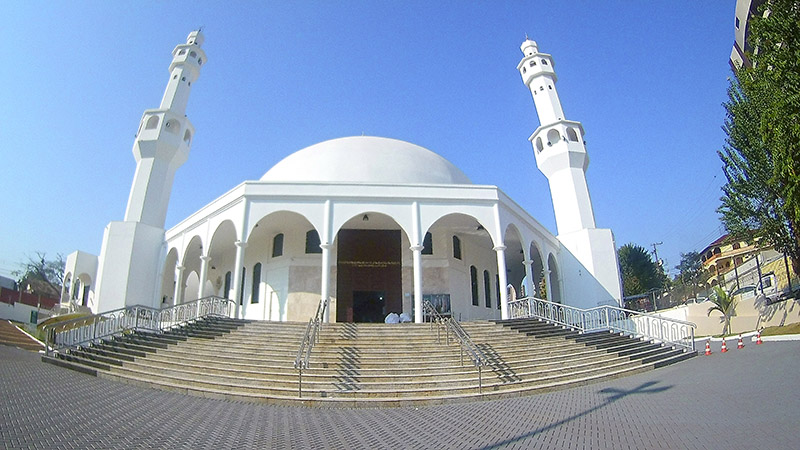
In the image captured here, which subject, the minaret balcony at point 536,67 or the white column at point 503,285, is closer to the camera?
the white column at point 503,285

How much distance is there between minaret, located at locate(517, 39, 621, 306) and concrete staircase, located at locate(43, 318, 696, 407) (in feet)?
26.3

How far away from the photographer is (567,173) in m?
23.9

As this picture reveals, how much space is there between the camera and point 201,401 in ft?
27.5

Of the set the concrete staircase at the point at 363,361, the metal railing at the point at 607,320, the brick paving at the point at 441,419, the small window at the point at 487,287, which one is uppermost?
the small window at the point at 487,287

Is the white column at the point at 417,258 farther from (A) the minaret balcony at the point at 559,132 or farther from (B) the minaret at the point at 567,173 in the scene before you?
(A) the minaret balcony at the point at 559,132

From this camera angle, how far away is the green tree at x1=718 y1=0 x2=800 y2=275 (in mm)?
10961

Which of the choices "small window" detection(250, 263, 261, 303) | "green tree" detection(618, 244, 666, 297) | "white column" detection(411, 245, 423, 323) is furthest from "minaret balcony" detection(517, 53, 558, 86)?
"green tree" detection(618, 244, 666, 297)

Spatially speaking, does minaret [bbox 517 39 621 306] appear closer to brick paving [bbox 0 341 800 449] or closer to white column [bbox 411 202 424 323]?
white column [bbox 411 202 424 323]

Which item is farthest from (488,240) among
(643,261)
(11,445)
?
(643,261)

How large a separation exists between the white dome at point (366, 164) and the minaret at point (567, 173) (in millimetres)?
5325

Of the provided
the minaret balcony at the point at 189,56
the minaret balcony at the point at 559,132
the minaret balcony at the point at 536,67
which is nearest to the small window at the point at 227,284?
the minaret balcony at the point at 189,56

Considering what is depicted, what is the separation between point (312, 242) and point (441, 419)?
12850mm

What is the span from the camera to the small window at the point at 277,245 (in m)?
19.4

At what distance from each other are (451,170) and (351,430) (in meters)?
18.0
